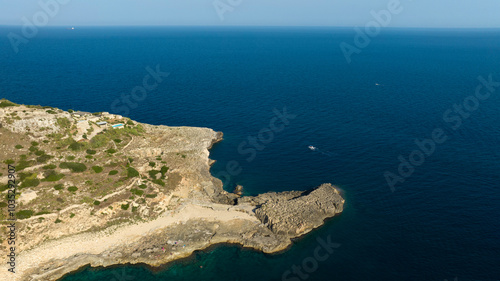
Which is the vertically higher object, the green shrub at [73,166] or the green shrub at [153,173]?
the green shrub at [73,166]

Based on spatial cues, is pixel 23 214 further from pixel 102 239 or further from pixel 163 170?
pixel 163 170

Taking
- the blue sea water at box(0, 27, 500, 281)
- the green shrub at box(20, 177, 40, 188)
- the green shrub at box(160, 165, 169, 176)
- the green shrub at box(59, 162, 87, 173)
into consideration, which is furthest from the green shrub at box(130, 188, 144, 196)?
the green shrub at box(20, 177, 40, 188)

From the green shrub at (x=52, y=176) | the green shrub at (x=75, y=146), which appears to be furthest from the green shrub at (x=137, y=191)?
the green shrub at (x=75, y=146)

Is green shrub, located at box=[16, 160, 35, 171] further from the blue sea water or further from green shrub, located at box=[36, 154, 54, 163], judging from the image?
the blue sea water

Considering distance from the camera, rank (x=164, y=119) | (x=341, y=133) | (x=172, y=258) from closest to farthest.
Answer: (x=172, y=258), (x=341, y=133), (x=164, y=119)

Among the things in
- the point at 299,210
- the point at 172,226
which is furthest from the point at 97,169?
the point at 299,210

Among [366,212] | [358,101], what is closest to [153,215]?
[366,212]

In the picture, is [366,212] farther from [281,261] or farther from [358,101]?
[358,101]

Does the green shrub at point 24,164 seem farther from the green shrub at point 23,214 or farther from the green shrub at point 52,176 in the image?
the green shrub at point 23,214
